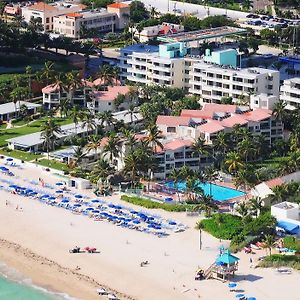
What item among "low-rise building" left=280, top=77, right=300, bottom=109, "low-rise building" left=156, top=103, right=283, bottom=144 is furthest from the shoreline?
"low-rise building" left=280, top=77, right=300, bottom=109

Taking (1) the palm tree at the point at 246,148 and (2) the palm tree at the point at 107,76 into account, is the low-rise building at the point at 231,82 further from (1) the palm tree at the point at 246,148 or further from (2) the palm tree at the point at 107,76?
(1) the palm tree at the point at 246,148

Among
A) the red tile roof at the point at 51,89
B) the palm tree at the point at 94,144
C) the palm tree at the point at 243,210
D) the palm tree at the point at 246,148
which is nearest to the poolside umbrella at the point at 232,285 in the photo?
the palm tree at the point at 243,210

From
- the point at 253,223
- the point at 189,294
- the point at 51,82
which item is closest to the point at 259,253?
the point at 253,223

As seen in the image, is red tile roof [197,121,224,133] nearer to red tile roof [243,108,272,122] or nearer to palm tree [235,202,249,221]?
red tile roof [243,108,272,122]

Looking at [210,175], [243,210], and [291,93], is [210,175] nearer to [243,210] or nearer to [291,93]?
[243,210]

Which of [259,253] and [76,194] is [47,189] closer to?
[76,194]

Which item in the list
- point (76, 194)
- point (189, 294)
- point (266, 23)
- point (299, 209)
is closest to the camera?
point (189, 294)
